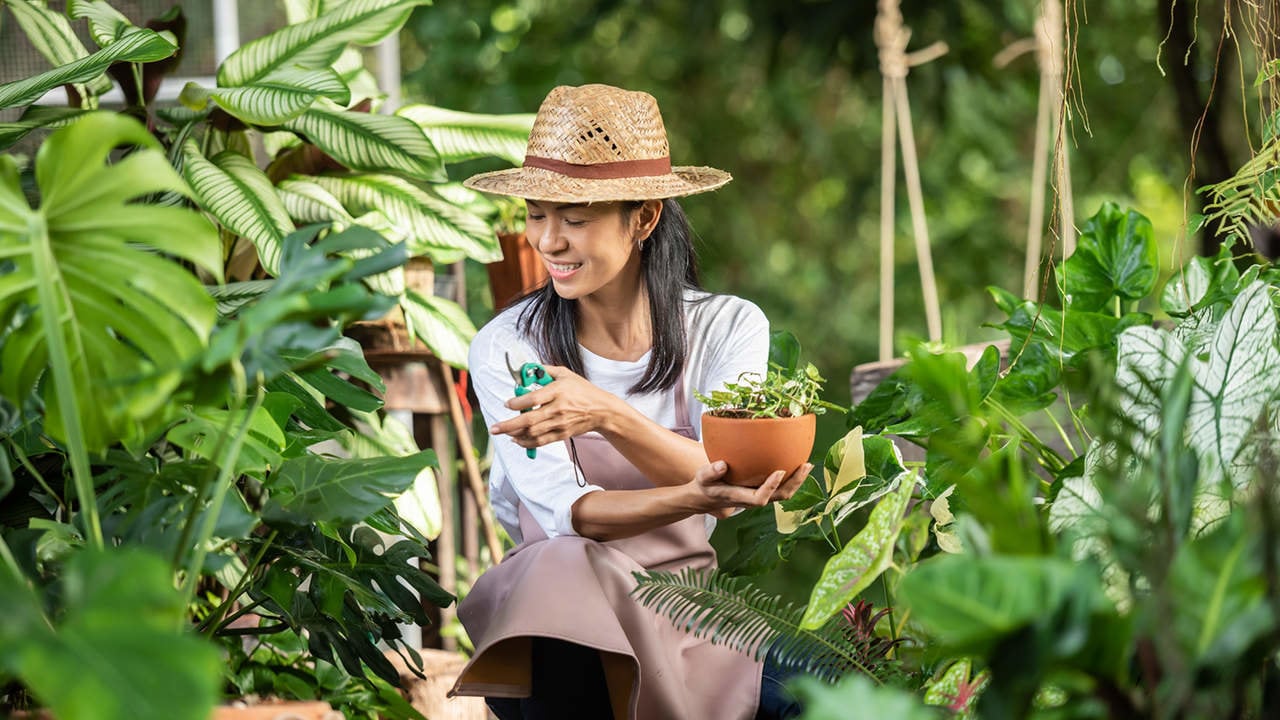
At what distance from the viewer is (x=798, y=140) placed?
6.61 meters

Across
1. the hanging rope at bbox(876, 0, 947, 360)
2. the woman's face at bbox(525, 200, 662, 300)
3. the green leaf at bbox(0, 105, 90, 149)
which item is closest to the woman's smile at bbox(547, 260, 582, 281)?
the woman's face at bbox(525, 200, 662, 300)

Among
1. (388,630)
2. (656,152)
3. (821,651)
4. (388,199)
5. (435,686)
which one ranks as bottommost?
(435,686)

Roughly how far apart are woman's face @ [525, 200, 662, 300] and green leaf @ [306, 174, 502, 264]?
0.46 meters

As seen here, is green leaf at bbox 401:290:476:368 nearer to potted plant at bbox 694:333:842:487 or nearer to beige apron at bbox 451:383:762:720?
beige apron at bbox 451:383:762:720

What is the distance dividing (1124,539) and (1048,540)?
0.13 ft

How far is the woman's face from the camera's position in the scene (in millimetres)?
1430

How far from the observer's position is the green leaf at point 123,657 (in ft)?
1.77

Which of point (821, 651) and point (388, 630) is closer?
point (821, 651)

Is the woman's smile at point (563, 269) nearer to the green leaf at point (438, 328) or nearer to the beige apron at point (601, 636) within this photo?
the beige apron at point (601, 636)

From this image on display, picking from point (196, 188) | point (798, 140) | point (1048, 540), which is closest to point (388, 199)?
point (196, 188)

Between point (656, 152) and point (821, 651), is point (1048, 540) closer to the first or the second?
point (821, 651)

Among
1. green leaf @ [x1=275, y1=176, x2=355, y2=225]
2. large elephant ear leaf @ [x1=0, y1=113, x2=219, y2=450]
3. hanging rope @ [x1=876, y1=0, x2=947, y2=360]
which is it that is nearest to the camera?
large elephant ear leaf @ [x1=0, y1=113, x2=219, y2=450]

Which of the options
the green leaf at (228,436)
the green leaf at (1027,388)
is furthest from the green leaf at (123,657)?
the green leaf at (1027,388)

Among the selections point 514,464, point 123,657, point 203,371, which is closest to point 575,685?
point 514,464
